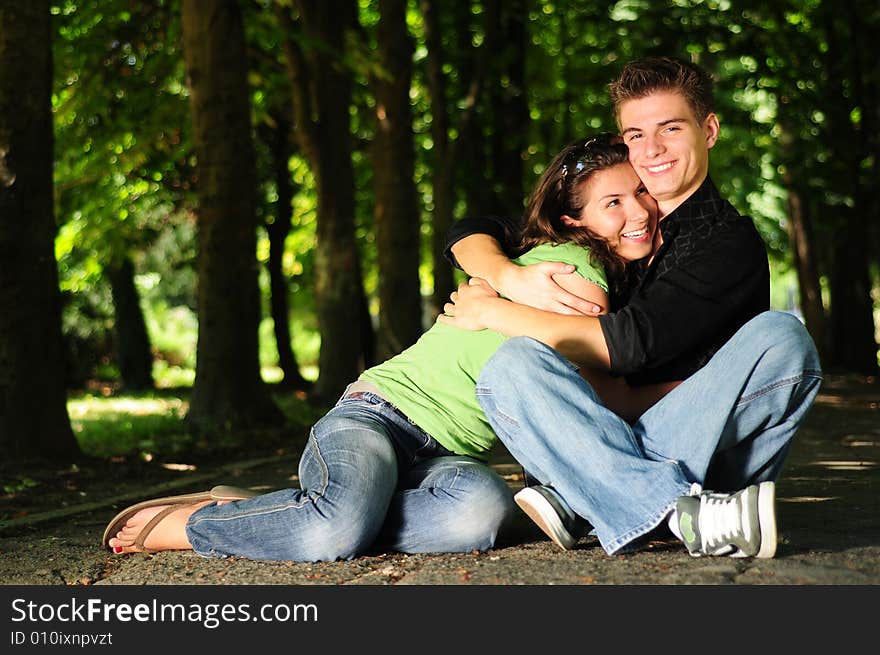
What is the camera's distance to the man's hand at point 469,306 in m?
4.67

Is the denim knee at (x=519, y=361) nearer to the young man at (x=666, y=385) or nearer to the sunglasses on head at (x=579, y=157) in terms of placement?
the young man at (x=666, y=385)

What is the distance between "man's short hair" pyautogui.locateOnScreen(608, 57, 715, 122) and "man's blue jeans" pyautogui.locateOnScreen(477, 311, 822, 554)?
4.04ft

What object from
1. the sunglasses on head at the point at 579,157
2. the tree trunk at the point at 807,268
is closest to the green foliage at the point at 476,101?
the tree trunk at the point at 807,268

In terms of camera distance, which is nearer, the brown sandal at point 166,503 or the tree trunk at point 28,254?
the brown sandal at point 166,503

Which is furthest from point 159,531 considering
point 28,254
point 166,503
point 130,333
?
point 130,333

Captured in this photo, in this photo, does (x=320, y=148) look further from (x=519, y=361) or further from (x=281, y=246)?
(x=519, y=361)

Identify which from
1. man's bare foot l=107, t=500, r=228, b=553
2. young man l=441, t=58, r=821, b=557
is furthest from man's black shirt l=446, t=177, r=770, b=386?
man's bare foot l=107, t=500, r=228, b=553

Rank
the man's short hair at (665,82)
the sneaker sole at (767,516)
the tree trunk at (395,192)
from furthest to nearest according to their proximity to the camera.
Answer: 1. the tree trunk at (395,192)
2. the man's short hair at (665,82)
3. the sneaker sole at (767,516)

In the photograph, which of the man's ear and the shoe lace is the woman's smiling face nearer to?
the man's ear

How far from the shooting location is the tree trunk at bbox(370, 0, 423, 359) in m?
16.5

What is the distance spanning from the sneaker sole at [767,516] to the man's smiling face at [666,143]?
1.40 m

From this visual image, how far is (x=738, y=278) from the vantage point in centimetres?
454
